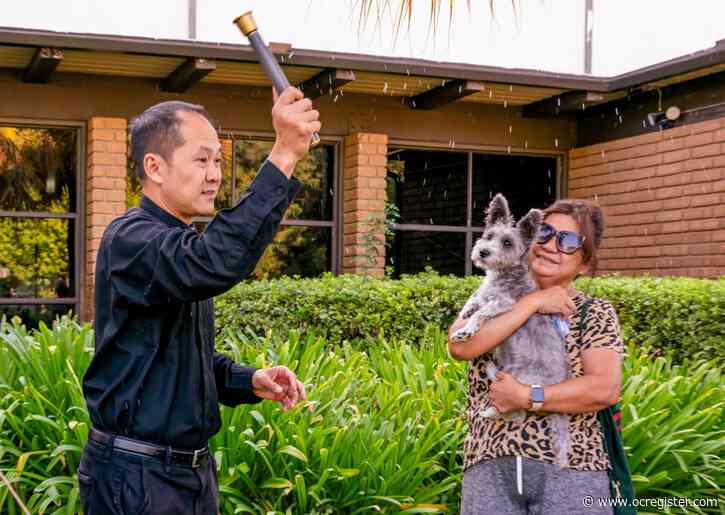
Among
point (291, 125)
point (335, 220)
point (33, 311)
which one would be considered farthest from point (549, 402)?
point (335, 220)

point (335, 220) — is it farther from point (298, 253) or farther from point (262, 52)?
point (262, 52)

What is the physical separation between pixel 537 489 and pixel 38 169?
9665mm

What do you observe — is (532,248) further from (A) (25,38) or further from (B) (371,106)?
(B) (371,106)

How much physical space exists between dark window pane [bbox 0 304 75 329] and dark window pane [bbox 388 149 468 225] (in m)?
4.23

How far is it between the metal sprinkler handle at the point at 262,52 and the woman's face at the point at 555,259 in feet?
5.02

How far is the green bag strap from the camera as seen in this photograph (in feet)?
10.7

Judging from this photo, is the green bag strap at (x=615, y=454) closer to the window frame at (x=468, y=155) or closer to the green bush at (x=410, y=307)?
the green bush at (x=410, y=307)

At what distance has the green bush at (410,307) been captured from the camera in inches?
328

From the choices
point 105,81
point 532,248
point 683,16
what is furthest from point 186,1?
point 532,248

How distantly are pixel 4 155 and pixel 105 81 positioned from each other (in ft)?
4.53

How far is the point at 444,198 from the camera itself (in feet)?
44.7

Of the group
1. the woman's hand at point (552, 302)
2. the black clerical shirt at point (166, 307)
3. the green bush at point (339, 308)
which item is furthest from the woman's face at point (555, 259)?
the green bush at point (339, 308)

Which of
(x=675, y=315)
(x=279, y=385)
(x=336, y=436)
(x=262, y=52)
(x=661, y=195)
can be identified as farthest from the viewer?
(x=661, y=195)

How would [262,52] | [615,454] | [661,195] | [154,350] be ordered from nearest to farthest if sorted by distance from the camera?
[262,52] → [154,350] → [615,454] → [661,195]
